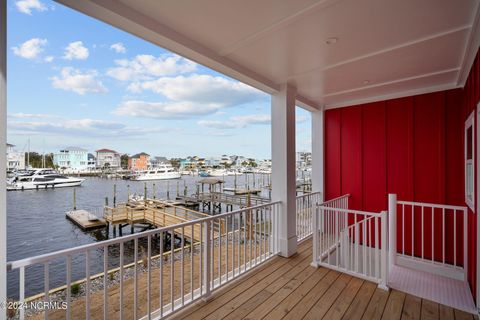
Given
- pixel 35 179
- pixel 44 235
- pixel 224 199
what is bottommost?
pixel 44 235

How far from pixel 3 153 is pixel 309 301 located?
9.33ft

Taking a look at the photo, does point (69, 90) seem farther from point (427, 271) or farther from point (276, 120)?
point (427, 271)

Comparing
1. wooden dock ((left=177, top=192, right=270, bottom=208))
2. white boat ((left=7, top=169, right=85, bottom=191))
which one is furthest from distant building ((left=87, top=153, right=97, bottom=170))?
wooden dock ((left=177, top=192, right=270, bottom=208))

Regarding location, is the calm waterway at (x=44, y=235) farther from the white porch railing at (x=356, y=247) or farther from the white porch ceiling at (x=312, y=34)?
the white porch ceiling at (x=312, y=34)

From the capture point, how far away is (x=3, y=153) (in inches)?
48.5

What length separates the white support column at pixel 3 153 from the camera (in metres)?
1.20

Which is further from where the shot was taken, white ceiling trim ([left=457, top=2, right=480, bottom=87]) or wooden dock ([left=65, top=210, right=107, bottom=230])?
wooden dock ([left=65, top=210, right=107, bottom=230])

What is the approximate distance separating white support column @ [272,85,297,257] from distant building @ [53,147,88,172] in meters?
6.37

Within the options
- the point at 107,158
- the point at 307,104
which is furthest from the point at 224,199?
the point at 307,104

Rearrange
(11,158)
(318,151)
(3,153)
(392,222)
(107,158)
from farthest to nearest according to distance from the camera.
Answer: (107,158) < (318,151) < (392,222) < (11,158) < (3,153)

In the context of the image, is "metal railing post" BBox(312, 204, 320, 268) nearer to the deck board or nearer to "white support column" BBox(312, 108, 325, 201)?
the deck board

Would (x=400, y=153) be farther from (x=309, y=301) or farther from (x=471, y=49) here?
(x=309, y=301)

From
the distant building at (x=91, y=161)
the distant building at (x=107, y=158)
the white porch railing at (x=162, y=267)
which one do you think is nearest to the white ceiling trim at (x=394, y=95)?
the white porch railing at (x=162, y=267)

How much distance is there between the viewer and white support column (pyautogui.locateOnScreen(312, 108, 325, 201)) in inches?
191
